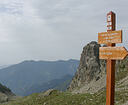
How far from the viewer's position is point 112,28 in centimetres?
1226

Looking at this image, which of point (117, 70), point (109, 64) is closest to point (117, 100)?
point (109, 64)

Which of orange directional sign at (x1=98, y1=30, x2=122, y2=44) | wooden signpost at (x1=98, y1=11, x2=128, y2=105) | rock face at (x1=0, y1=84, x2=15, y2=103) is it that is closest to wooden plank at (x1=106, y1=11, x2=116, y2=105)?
wooden signpost at (x1=98, y1=11, x2=128, y2=105)

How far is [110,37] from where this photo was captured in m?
12.2

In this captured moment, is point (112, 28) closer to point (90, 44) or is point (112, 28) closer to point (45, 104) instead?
point (45, 104)

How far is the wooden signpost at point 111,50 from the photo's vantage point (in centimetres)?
1163

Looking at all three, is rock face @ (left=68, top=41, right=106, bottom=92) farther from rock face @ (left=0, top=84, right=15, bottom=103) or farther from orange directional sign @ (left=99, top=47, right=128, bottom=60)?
A: orange directional sign @ (left=99, top=47, right=128, bottom=60)

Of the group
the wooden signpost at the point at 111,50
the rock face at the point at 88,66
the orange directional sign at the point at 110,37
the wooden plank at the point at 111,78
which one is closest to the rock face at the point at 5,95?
the rock face at the point at 88,66

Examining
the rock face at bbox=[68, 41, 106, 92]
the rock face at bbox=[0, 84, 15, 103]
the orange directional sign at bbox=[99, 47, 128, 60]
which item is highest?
the orange directional sign at bbox=[99, 47, 128, 60]

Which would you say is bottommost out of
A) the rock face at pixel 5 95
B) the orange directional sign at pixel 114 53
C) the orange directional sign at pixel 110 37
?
the rock face at pixel 5 95

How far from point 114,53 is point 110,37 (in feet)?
3.65

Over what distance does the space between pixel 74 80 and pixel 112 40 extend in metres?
98.2

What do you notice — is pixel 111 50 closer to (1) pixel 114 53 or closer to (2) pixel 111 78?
(1) pixel 114 53

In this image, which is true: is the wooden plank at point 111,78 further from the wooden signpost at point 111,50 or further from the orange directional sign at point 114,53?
the orange directional sign at point 114,53

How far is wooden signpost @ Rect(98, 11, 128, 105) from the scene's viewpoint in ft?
38.2
